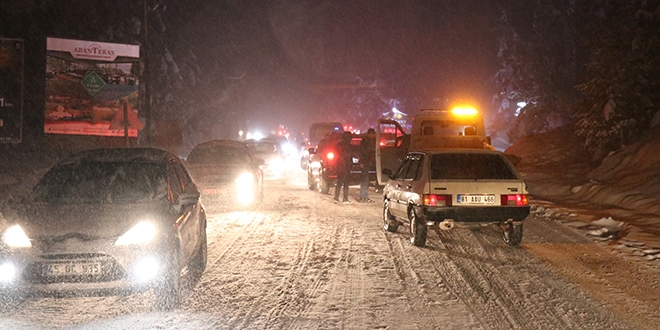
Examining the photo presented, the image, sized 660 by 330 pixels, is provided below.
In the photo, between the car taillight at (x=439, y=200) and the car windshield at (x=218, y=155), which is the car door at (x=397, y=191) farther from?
the car windshield at (x=218, y=155)

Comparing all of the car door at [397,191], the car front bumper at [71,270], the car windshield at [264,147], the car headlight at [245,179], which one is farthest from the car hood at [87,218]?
the car windshield at [264,147]

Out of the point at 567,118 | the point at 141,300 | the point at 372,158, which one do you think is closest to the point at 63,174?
the point at 141,300

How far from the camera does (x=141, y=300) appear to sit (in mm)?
6809

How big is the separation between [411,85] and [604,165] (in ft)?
223

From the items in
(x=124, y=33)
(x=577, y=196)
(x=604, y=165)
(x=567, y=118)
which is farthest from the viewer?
(x=567, y=118)

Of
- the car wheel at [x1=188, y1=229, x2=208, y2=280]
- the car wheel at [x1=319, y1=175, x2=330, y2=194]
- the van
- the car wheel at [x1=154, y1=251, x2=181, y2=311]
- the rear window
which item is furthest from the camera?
the car wheel at [x1=319, y1=175, x2=330, y2=194]

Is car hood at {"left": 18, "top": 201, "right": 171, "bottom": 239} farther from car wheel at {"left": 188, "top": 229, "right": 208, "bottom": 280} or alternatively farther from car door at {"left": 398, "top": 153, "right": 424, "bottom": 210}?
car door at {"left": 398, "top": 153, "right": 424, "bottom": 210}

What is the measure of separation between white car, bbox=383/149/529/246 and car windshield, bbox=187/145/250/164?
6.69 metres

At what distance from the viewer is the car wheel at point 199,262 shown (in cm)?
775

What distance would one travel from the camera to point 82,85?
29.8 meters

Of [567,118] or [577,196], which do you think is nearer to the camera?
[577,196]

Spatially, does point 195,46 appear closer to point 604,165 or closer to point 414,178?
point 604,165

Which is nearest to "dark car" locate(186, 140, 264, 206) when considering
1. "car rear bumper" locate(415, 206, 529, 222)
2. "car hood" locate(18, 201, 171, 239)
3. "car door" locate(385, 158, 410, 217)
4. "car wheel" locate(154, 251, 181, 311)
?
"car door" locate(385, 158, 410, 217)

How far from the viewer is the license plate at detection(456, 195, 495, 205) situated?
381 inches
